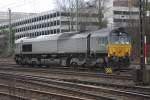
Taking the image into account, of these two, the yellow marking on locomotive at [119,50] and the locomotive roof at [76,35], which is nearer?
the yellow marking on locomotive at [119,50]

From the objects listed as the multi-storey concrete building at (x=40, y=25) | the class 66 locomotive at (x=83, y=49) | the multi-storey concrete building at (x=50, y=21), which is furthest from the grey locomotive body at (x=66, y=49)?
the multi-storey concrete building at (x=50, y=21)

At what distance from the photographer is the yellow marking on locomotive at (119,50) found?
99.1 ft

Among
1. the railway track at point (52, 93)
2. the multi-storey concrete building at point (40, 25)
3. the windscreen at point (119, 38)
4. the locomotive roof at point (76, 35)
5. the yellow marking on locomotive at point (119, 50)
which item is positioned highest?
the multi-storey concrete building at point (40, 25)

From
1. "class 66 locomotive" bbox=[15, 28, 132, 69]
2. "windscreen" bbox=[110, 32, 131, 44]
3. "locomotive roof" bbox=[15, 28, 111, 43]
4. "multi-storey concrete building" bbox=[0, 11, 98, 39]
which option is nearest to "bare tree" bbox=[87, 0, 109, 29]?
"multi-storey concrete building" bbox=[0, 11, 98, 39]

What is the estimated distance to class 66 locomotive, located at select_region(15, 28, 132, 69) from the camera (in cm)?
3063

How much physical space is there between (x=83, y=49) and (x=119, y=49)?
3.30 m

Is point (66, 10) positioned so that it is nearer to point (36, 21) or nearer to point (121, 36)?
point (36, 21)

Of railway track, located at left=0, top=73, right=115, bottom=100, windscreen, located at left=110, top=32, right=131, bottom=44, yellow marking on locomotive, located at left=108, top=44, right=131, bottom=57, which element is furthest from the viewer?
windscreen, located at left=110, top=32, right=131, bottom=44

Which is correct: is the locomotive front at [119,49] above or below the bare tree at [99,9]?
below

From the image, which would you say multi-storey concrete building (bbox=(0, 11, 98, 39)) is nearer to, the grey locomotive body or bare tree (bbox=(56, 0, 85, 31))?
bare tree (bbox=(56, 0, 85, 31))

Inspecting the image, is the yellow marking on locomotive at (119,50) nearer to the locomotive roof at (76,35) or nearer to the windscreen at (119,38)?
the windscreen at (119,38)

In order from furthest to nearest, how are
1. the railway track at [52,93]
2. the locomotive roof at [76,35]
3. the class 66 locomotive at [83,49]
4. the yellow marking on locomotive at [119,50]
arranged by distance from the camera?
1. the locomotive roof at [76,35]
2. the class 66 locomotive at [83,49]
3. the yellow marking on locomotive at [119,50]
4. the railway track at [52,93]

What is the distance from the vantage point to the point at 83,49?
32.8 meters

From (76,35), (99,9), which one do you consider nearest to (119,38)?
(76,35)
